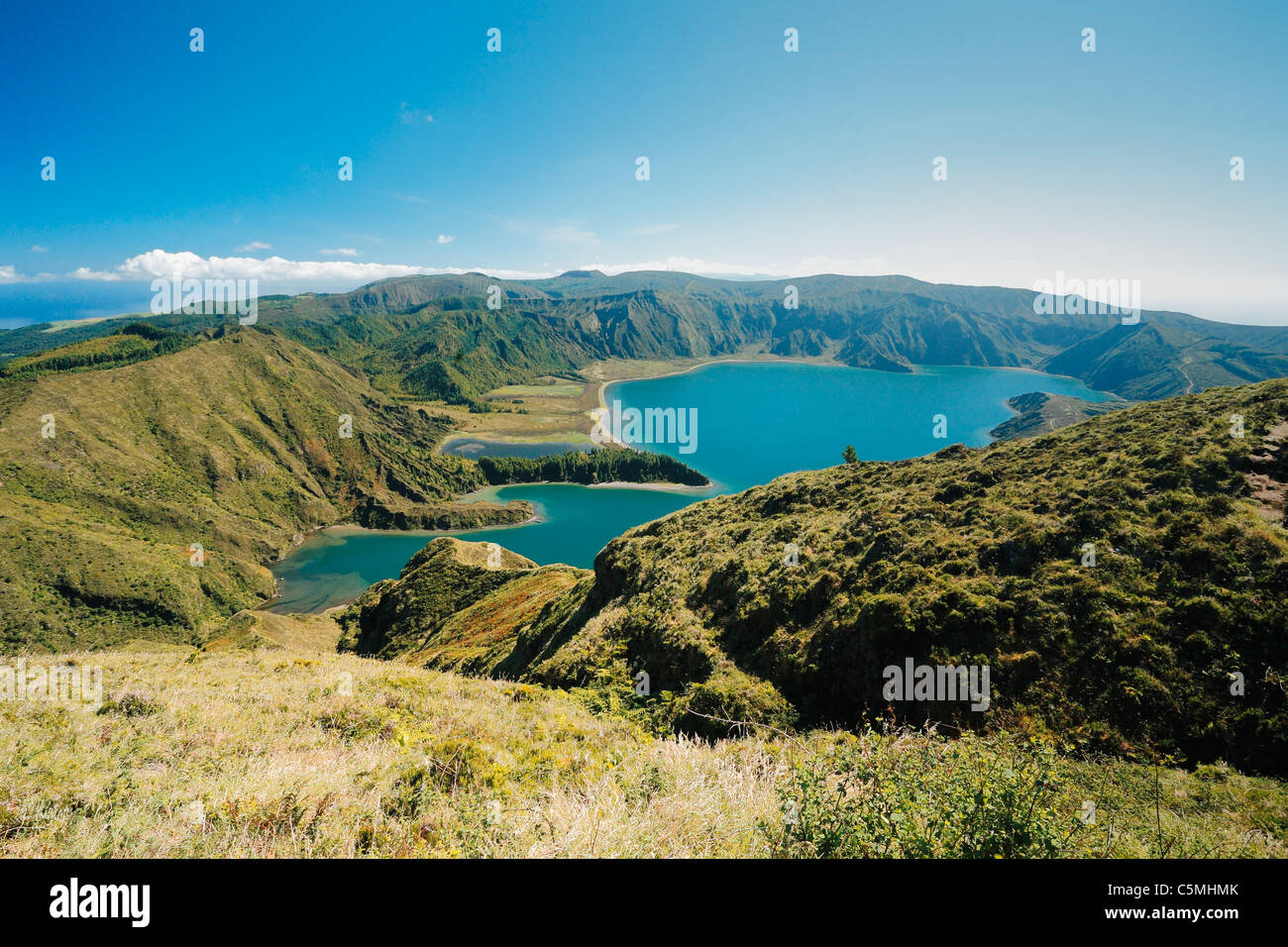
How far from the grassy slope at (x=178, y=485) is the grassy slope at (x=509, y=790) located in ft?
331

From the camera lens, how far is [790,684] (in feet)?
53.5

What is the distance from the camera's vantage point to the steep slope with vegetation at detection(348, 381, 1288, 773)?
11719mm

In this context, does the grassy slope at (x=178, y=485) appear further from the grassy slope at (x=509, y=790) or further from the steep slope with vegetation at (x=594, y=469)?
the grassy slope at (x=509, y=790)

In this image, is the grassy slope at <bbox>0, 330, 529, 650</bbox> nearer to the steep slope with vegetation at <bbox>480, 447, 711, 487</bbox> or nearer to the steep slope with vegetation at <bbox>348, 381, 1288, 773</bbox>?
the steep slope with vegetation at <bbox>480, 447, 711, 487</bbox>

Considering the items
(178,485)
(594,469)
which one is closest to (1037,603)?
(594,469)

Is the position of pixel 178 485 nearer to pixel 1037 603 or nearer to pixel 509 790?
pixel 509 790

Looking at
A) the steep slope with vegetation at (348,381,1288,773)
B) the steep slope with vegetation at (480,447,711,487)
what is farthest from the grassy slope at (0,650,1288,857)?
the steep slope with vegetation at (480,447,711,487)

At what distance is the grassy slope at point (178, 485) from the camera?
82.7 m

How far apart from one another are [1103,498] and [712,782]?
64.9 feet

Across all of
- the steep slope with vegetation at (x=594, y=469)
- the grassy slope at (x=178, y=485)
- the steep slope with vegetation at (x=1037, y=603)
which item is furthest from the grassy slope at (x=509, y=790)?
the steep slope with vegetation at (x=594, y=469)

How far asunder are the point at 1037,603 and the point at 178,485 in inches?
6746

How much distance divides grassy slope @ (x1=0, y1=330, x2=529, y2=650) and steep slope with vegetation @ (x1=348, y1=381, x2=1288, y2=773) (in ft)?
335
